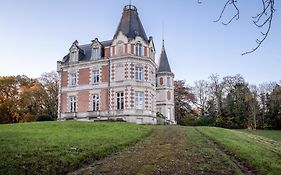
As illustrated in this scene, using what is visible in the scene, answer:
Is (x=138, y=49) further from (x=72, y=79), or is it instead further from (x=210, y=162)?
(x=210, y=162)

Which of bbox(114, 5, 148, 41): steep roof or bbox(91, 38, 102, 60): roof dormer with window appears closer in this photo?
bbox(114, 5, 148, 41): steep roof

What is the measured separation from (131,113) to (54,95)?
26.4 metres

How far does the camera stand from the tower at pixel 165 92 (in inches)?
2042

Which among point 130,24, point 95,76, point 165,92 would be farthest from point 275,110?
point 95,76

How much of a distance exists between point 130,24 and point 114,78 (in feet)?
23.4

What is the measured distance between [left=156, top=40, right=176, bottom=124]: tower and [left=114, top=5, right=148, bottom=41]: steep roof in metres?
11.6

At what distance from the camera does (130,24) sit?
41.9 metres

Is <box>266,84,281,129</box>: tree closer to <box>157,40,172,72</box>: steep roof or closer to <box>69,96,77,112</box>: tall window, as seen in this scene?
<box>157,40,172,72</box>: steep roof

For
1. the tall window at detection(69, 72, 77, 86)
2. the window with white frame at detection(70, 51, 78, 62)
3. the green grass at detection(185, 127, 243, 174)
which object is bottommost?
the green grass at detection(185, 127, 243, 174)

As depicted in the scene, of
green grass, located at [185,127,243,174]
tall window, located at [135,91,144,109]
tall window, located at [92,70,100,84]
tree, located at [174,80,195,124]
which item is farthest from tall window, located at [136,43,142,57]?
tree, located at [174,80,195,124]

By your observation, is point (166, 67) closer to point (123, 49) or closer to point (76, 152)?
point (123, 49)

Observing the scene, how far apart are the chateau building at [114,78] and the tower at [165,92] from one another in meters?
9.61

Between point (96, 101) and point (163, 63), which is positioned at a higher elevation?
point (163, 63)

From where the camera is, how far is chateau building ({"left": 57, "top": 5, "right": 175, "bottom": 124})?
129ft
